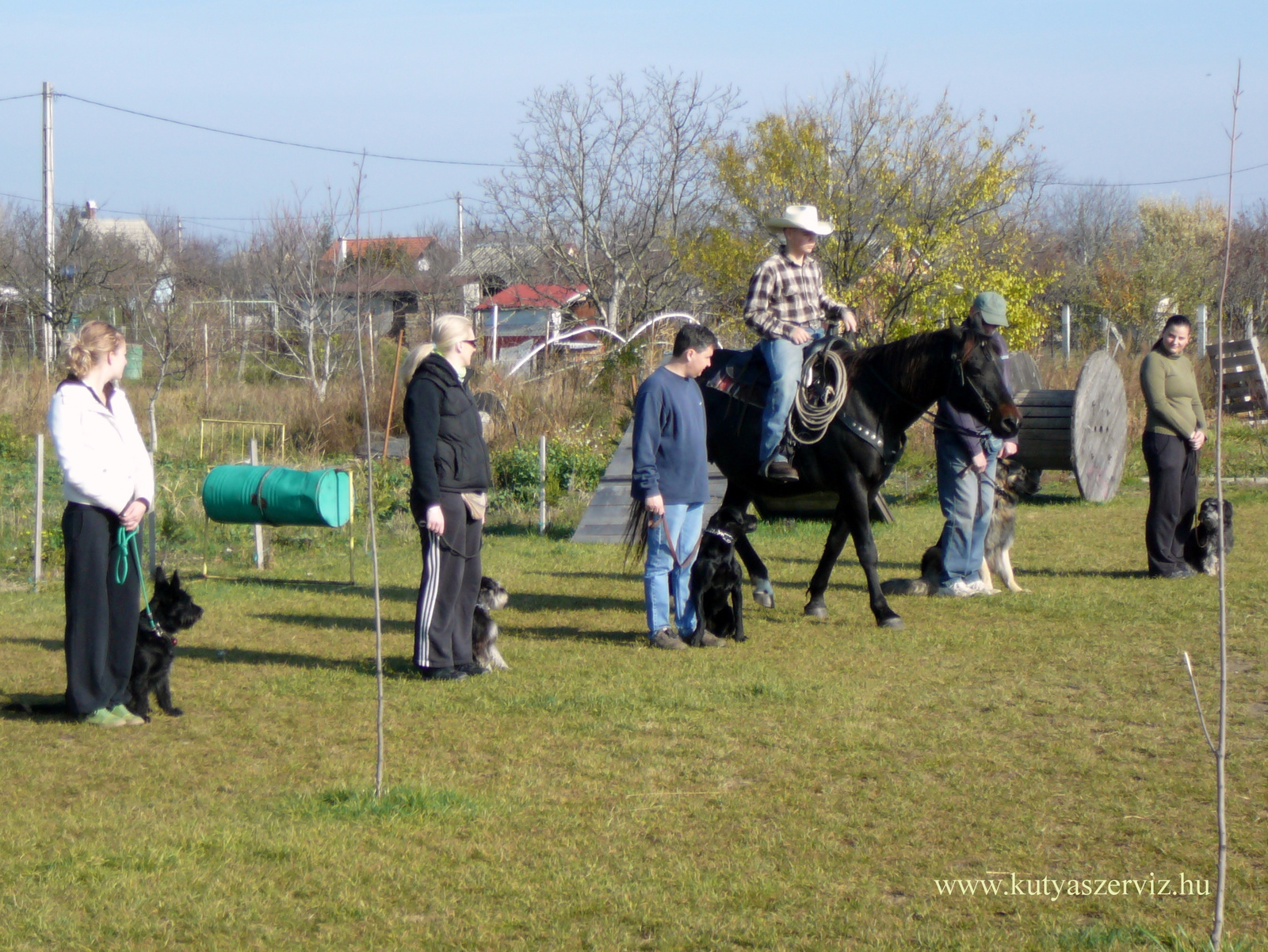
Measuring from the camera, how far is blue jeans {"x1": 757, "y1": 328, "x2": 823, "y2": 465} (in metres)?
8.12

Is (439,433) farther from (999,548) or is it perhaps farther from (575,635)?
(999,548)

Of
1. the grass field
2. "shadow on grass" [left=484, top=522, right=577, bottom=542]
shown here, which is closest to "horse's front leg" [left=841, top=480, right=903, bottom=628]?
the grass field

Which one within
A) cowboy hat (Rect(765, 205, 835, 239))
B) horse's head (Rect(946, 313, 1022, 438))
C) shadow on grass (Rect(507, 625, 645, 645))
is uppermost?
cowboy hat (Rect(765, 205, 835, 239))

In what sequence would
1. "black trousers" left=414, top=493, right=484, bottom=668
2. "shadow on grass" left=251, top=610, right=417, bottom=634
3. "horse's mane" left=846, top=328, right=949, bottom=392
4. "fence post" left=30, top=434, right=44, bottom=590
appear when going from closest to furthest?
"black trousers" left=414, top=493, right=484, bottom=668
"horse's mane" left=846, top=328, right=949, bottom=392
"shadow on grass" left=251, top=610, right=417, bottom=634
"fence post" left=30, top=434, right=44, bottom=590

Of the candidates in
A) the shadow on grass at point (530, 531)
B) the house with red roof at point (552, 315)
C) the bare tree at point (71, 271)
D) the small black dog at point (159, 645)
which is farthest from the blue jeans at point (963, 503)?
the bare tree at point (71, 271)

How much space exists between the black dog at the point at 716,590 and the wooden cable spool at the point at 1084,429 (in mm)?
7841

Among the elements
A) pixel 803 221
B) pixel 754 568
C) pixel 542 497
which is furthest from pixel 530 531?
pixel 803 221

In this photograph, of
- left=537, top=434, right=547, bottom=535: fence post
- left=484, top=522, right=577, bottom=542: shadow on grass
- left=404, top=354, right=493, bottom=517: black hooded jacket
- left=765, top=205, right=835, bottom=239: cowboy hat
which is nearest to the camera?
left=404, top=354, right=493, bottom=517: black hooded jacket

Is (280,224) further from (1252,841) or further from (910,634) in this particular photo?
(1252,841)

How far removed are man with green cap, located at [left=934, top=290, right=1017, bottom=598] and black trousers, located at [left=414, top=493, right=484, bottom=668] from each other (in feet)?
12.2

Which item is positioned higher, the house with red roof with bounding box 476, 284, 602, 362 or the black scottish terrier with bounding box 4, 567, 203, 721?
the house with red roof with bounding box 476, 284, 602, 362

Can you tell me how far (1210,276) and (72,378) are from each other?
3355 cm

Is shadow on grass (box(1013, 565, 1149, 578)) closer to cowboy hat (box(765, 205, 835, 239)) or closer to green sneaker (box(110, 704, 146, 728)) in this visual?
cowboy hat (box(765, 205, 835, 239))

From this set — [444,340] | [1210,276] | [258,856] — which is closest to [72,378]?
[444,340]
